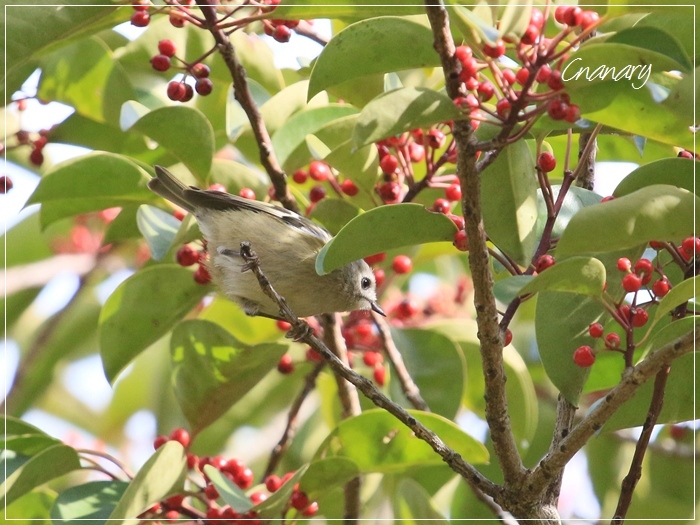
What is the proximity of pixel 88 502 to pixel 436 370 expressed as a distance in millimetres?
1521

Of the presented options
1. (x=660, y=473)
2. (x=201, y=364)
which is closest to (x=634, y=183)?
(x=201, y=364)

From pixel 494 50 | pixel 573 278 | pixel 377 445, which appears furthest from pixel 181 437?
pixel 494 50

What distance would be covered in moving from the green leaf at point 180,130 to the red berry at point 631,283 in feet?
5.71

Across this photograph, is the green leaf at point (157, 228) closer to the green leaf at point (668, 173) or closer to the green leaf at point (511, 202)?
the green leaf at point (511, 202)

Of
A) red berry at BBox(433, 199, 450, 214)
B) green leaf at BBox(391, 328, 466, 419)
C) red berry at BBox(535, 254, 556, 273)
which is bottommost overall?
red berry at BBox(535, 254, 556, 273)

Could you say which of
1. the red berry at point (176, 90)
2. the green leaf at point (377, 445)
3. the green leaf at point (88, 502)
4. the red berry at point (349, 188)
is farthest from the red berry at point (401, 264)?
the green leaf at point (88, 502)

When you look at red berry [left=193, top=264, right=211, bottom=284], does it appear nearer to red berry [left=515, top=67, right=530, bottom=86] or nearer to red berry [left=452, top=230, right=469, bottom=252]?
red berry [left=452, top=230, right=469, bottom=252]

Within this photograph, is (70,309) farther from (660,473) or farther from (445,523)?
(660,473)

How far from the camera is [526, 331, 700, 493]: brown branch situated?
2.00 m

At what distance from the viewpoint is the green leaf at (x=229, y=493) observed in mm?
2840

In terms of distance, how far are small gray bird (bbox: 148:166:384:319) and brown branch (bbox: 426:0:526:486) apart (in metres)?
1.54

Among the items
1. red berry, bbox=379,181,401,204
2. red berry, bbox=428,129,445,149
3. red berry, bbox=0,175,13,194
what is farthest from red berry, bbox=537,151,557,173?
red berry, bbox=0,175,13,194

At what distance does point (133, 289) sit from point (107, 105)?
31.0 inches

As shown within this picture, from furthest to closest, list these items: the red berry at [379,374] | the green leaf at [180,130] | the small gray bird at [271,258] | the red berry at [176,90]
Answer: the red berry at [379,374] → the small gray bird at [271,258] → the red berry at [176,90] → the green leaf at [180,130]
